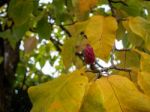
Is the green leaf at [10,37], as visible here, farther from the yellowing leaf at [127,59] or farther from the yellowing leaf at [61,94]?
the yellowing leaf at [61,94]

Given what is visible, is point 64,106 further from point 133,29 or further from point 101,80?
point 133,29

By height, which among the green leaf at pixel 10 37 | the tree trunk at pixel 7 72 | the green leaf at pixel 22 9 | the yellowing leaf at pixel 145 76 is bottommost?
the tree trunk at pixel 7 72

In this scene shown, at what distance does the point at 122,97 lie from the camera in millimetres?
794

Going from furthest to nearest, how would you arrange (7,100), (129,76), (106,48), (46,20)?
1. (7,100)
2. (46,20)
3. (106,48)
4. (129,76)

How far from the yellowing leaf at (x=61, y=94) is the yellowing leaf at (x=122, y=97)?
0.15 ft

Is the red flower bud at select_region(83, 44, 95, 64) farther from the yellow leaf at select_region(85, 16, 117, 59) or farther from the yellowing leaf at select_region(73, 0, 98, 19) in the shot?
the yellowing leaf at select_region(73, 0, 98, 19)

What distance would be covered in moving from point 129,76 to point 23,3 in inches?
40.6

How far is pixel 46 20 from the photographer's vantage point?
2211mm

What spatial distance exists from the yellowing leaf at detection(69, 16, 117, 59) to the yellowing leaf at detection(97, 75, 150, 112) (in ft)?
0.70

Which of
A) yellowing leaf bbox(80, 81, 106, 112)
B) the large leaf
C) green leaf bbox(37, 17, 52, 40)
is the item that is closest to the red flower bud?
yellowing leaf bbox(80, 81, 106, 112)

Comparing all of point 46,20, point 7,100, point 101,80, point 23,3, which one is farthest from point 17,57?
point 101,80

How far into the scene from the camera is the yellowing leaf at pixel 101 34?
3.39 feet

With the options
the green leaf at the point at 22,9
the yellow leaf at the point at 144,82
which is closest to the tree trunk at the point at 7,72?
the green leaf at the point at 22,9

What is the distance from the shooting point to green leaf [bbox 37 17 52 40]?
220 centimetres
